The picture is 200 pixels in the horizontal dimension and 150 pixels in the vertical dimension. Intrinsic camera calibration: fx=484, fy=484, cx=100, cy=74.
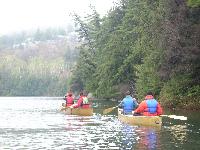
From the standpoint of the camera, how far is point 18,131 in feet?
97.1

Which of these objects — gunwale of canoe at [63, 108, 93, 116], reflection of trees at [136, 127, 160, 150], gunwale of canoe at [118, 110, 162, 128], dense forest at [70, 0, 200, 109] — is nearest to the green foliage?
dense forest at [70, 0, 200, 109]

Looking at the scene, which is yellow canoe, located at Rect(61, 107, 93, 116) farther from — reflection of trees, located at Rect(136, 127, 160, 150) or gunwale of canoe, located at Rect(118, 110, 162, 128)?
reflection of trees, located at Rect(136, 127, 160, 150)

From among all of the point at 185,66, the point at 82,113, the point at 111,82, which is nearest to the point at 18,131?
the point at 82,113

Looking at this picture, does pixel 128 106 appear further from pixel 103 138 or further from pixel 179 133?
pixel 103 138

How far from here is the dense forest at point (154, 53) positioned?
50.4m

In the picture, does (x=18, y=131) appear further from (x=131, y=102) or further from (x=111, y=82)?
(x=111, y=82)

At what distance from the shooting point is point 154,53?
2372 inches

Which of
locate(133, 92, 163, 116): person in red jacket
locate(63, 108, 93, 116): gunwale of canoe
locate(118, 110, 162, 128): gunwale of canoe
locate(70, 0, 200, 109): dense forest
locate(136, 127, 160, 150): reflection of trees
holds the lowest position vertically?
locate(136, 127, 160, 150): reflection of trees

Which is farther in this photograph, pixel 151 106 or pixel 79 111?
pixel 79 111

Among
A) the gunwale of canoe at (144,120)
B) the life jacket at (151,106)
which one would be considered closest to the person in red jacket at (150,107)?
the life jacket at (151,106)

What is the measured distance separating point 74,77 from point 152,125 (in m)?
89.2

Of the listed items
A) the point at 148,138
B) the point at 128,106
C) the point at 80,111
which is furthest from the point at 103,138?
the point at 80,111

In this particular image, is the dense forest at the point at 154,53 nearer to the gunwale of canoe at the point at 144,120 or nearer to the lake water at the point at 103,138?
the gunwale of canoe at the point at 144,120

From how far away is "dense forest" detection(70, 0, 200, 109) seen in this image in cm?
5038
